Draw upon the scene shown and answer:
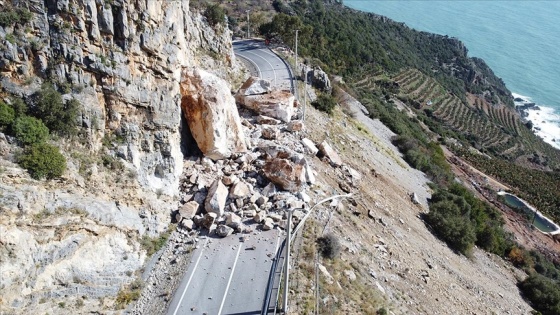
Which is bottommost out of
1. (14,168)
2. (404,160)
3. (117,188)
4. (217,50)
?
(404,160)

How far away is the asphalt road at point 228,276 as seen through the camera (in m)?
17.7

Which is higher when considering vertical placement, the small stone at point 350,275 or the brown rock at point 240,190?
the brown rock at point 240,190

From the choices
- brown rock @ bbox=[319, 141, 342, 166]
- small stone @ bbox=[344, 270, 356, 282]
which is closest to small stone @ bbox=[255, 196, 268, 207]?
small stone @ bbox=[344, 270, 356, 282]

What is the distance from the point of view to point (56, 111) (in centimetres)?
1761

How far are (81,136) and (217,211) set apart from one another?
7497mm

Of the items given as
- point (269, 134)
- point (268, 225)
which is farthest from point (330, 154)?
point (268, 225)

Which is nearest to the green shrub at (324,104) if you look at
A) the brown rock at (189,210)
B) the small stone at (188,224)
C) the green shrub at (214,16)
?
the green shrub at (214,16)

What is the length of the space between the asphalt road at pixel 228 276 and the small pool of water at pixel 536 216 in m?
50.6

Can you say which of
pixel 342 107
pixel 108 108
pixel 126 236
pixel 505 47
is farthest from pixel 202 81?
pixel 505 47

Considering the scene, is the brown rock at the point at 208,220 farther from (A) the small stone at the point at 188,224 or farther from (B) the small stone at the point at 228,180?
(B) the small stone at the point at 228,180

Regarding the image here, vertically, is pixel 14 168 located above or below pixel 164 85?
below

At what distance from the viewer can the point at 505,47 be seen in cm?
15975

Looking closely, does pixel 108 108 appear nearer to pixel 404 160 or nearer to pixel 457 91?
pixel 404 160

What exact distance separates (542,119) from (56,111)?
5799 inches
